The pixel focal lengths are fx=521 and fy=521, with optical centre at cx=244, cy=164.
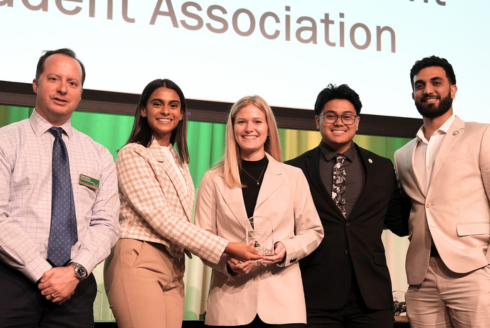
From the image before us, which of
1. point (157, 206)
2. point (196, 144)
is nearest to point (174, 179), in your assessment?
point (157, 206)

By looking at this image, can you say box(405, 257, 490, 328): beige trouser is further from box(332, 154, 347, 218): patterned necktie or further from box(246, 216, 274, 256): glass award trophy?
box(246, 216, 274, 256): glass award trophy

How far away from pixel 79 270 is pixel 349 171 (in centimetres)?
159

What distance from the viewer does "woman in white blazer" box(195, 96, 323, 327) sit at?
2514 mm

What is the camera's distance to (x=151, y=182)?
8.58 ft

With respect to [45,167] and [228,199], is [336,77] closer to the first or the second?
[228,199]

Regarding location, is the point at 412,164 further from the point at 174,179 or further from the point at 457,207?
the point at 174,179

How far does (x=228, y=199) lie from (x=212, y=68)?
5.75 ft

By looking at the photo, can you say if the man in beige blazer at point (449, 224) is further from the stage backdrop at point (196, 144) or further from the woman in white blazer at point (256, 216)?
the stage backdrop at point (196, 144)

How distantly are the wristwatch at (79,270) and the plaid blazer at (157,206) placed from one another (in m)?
0.39

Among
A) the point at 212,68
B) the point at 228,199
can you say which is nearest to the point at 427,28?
the point at 212,68

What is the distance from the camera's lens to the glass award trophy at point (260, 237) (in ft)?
8.20

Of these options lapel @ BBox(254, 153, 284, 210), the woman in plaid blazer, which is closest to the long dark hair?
the woman in plaid blazer

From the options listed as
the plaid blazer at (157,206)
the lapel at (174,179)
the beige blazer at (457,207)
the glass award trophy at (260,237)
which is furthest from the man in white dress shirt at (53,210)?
the beige blazer at (457,207)

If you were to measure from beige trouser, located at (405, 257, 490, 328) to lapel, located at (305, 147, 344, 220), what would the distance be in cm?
63
